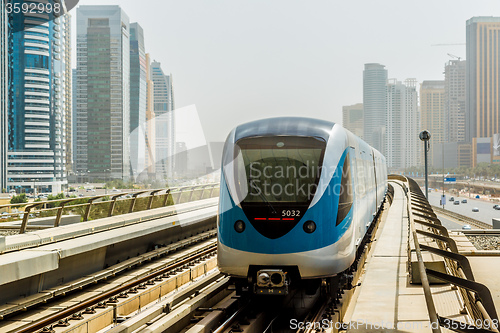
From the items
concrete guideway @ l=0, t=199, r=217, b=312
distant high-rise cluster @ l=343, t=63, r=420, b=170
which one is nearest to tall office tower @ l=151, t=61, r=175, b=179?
concrete guideway @ l=0, t=199, r=217, b=312

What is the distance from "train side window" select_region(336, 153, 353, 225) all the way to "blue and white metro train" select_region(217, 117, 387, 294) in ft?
0.05

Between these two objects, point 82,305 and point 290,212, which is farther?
point 82,305

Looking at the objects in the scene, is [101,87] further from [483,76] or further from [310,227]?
[483,76]

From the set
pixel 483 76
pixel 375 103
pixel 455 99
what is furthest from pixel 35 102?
pixel 455 99

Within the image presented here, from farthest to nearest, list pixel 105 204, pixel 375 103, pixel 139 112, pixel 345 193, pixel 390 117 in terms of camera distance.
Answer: pixel 390 117 → pixel 375 103 → pixel 139 112 → pixel 105 204 → pixel 345 193

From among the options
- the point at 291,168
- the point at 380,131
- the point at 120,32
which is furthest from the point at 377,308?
the point at 380,131

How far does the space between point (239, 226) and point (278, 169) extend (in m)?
1.05

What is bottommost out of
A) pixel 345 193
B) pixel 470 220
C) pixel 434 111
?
pixel 470 220

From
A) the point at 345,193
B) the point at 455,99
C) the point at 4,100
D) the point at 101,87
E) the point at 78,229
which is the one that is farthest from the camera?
the point at 455,99

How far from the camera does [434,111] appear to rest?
601ft

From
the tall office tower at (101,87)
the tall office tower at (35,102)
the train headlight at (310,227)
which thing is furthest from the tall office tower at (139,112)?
the tall office tower at (35,102)

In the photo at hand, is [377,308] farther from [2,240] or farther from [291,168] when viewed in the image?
[2,240]

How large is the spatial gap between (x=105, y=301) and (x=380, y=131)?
132064 mm

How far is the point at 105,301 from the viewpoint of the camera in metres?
9.44
